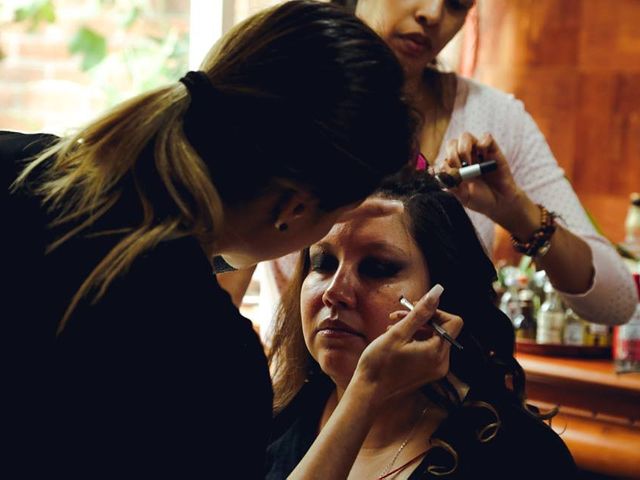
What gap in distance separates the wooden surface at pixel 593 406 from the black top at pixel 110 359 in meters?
1.69

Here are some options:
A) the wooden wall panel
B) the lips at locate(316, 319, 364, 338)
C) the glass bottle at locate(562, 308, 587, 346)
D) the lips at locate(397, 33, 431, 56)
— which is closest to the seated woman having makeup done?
the lips at locate(316, 319, 364, 338)

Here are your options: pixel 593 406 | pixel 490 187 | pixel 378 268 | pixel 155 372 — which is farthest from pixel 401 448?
pixel 593 406

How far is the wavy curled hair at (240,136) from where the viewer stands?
111cm

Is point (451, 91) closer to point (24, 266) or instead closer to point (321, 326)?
point (321, 326)

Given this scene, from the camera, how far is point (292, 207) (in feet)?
3.93

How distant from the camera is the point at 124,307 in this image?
106 cm

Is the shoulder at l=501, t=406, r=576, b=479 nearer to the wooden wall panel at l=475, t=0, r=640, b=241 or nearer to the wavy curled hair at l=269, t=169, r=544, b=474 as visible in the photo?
the wavy curled hair at l=269, t=169, r=544, b=474

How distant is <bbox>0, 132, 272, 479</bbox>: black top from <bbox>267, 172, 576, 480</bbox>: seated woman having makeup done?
479mm

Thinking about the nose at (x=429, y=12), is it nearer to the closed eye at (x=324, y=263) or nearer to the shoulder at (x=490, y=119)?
the shoulder at (x=490, y=119)

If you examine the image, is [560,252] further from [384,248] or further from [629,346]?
[629,346]

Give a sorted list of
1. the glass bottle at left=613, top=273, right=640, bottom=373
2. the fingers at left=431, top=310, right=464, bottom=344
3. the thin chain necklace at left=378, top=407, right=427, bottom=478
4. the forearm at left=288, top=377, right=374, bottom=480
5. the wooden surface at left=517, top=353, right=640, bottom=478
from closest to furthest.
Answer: the forearm at left=288, top=377, right=374, bottom=480 < the fingers at left=431, top=310, right=464, bottom=344 < the thin chain necklace at left=378, top=407, right=427, bottom=478 < the wooden surface at left=517, top=353, right=640, bottom=478 < the glass bottle at left=613, top=273, right=640, bottom=373

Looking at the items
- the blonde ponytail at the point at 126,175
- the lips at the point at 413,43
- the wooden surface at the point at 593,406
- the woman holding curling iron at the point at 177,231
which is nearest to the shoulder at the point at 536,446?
the woman holding curling iron at the point at 177,231

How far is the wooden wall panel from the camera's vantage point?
3.76 meters

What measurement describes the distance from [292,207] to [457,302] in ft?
2.06
